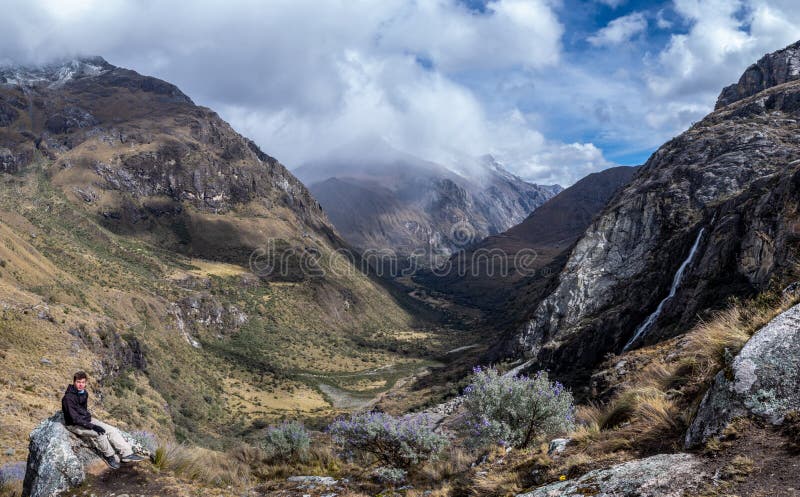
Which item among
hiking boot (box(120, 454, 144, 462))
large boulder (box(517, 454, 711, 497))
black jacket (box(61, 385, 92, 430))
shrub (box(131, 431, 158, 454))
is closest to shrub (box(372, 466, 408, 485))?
large boulder (box(517, 454, 711, 497))

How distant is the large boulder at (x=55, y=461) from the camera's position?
813 centimetres

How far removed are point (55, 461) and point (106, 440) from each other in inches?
41.4

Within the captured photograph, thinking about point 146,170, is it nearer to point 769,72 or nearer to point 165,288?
point 165,288

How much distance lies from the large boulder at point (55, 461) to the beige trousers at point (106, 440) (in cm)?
12

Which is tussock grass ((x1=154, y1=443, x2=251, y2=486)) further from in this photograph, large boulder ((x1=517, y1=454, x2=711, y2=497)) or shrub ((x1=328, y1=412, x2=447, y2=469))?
large boulder ((x1=517, y1=454, x2=711, y2=497))

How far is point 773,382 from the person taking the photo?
174 inches

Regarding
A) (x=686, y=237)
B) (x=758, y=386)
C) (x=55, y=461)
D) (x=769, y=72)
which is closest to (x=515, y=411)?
(x=758, y=386)

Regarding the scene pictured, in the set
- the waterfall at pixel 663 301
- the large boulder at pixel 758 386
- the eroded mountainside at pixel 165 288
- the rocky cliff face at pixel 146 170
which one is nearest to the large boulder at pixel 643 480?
the large boulder at pixel 758 386

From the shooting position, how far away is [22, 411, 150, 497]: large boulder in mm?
8133

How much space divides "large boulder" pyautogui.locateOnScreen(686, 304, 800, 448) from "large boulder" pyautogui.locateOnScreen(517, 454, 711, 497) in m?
0.47

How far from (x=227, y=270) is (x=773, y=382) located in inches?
5069

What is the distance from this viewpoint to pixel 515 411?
9617 mm

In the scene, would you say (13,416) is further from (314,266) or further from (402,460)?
(314,266)

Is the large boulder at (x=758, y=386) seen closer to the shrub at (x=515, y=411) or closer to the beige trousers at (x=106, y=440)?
the shrub at (x=515, y=411)
